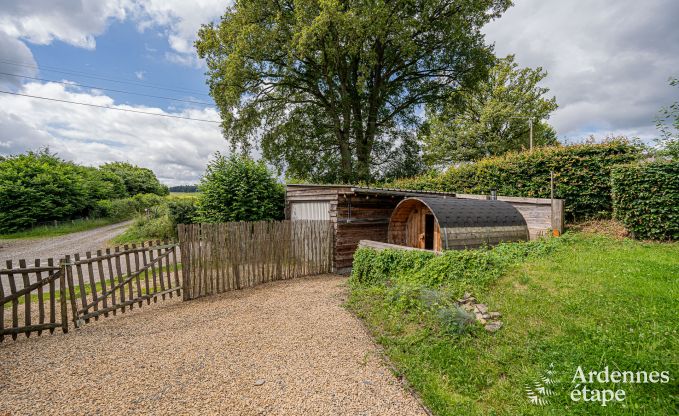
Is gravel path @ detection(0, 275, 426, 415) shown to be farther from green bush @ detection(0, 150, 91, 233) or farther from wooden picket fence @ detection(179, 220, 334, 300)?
green bush @ detection(0, 150, 91, 233)

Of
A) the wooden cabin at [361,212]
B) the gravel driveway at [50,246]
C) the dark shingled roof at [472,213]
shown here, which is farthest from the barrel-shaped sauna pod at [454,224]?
the gravel driveway at [50,246]

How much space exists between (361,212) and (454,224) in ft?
12.2

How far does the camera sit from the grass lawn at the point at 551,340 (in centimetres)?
295

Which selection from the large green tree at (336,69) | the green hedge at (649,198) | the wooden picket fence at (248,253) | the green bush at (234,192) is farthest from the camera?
the large green tree at (336,69)

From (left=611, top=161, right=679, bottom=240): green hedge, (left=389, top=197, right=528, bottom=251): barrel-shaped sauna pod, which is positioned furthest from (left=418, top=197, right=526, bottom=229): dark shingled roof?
(left=611, top=161, right=679, bottom=240): green hedge

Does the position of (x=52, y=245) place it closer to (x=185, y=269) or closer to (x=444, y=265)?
(x=185, y=269)

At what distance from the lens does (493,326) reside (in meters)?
4.24

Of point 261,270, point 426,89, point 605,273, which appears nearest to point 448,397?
point 605,273

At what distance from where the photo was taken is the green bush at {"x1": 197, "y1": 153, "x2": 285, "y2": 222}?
11.6m

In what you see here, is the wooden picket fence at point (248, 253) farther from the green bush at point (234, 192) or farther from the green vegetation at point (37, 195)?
the green vegetation at point (37, 195)

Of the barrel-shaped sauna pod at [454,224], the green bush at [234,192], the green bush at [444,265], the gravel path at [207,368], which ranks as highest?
the green bush at [234,192]

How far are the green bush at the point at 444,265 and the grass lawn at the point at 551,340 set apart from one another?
1.11 ft

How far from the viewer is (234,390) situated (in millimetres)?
3467

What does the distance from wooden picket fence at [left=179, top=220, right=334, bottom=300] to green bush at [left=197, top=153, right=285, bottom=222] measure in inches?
132
